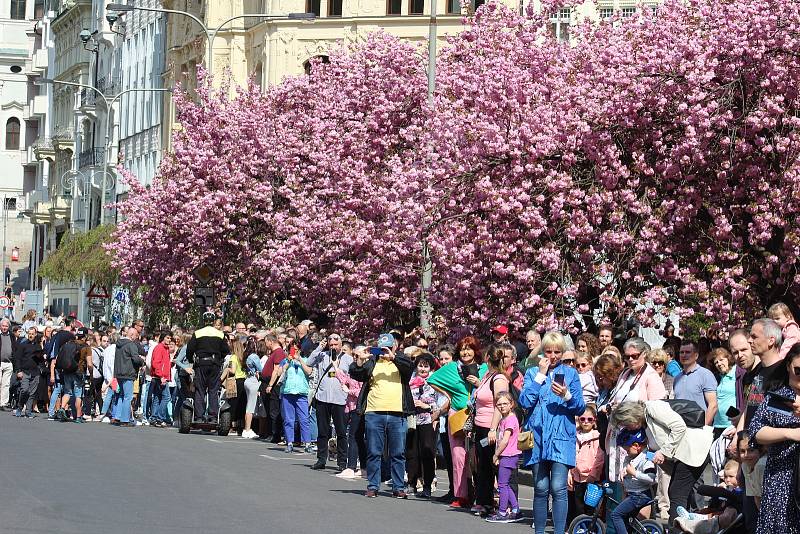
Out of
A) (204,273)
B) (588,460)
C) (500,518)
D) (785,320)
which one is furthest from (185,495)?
(204,273)

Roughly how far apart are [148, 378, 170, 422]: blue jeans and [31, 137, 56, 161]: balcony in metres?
78.1

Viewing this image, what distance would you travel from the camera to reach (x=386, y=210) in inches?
1444

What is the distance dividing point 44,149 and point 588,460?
98954 mm

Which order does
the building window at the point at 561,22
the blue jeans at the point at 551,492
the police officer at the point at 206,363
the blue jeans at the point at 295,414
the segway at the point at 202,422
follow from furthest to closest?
the building window at the point at 561,22 < the police officer at the point at 206,363 < the segway at the point at 202,422 < the blue jeans at the point at 295,414 < the blue jeans at the point at 551,492

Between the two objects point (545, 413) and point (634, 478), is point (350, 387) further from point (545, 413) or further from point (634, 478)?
point (634, 478)

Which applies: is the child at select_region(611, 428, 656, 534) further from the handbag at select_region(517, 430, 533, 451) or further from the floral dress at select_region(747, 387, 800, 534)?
the floral dress at select_region(747, 387, 800, 534)

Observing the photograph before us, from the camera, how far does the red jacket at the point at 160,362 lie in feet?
107

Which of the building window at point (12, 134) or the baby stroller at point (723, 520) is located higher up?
the building window at point (12, 134)

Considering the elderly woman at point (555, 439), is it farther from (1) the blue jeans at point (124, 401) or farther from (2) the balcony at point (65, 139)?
(2) the balcony at point (65, 139)

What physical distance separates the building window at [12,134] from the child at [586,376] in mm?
116873

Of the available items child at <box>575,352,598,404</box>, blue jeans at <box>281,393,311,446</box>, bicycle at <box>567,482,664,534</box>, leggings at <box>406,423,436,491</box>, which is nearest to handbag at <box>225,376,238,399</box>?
blue jeans at <box>281,393,311,446</box>

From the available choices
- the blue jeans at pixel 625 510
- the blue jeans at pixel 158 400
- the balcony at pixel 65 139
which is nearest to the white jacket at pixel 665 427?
the blue jeans at pixel 625 510

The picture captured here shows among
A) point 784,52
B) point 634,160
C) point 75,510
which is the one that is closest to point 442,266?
point 634,160

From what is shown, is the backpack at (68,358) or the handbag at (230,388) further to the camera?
the backpack at (68,358)
